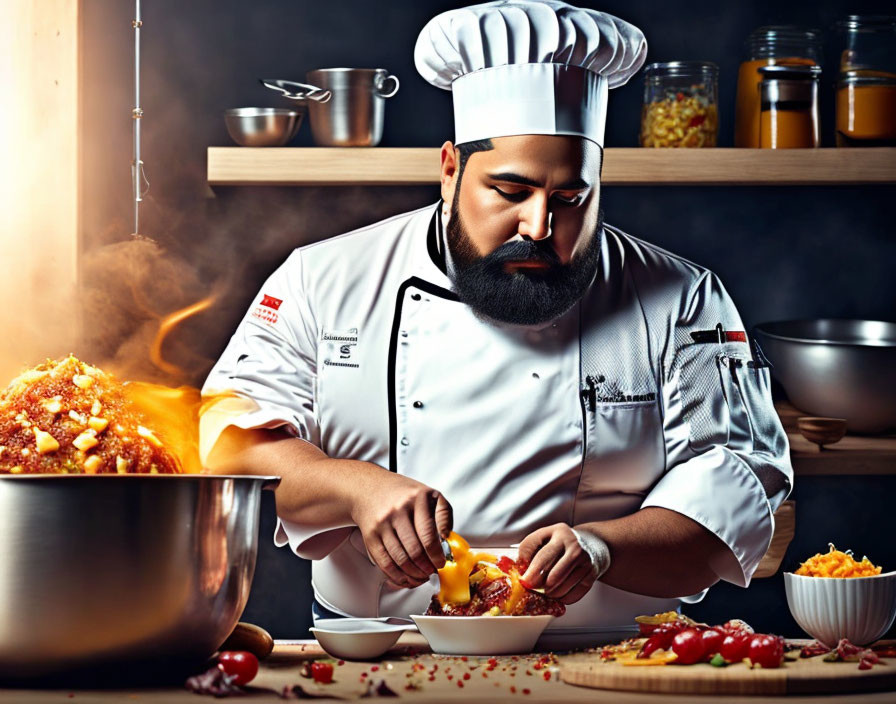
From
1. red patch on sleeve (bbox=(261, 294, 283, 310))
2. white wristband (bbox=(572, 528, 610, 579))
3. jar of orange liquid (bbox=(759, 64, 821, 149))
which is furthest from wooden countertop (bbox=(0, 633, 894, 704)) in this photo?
jar of orange liquid (bbox=(759, 64, 821, 149))

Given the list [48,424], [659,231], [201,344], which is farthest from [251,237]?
[48,424]

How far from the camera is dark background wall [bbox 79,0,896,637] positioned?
2785mm

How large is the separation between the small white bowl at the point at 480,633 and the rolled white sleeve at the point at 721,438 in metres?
0.47

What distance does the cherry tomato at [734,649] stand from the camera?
1.23 m

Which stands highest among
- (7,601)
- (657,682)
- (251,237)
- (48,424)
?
(251,237)

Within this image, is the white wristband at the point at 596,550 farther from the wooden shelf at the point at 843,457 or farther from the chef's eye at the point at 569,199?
the wooden shelf at the point at 843,457

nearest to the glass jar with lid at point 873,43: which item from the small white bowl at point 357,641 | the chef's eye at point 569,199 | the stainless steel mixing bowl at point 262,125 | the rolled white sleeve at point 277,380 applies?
the chef's eye at point 569,199

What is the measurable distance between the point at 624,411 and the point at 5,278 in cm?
168

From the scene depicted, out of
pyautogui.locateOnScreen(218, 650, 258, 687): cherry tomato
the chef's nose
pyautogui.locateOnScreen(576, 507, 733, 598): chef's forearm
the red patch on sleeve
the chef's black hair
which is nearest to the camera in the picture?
pyautogui.locateOnScreen(218, 650, 258, 687): cherry tomato

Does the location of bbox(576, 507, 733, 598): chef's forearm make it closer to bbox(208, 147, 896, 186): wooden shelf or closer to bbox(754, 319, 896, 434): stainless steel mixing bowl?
bbox(754, 319, 896, 434): stainless steel mixing bowl

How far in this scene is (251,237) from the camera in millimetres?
2807

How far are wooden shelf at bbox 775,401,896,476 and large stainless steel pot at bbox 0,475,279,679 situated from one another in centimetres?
175

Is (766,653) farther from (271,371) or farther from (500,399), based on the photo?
(271,371)

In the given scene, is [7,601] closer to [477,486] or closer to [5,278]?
[477,486]
